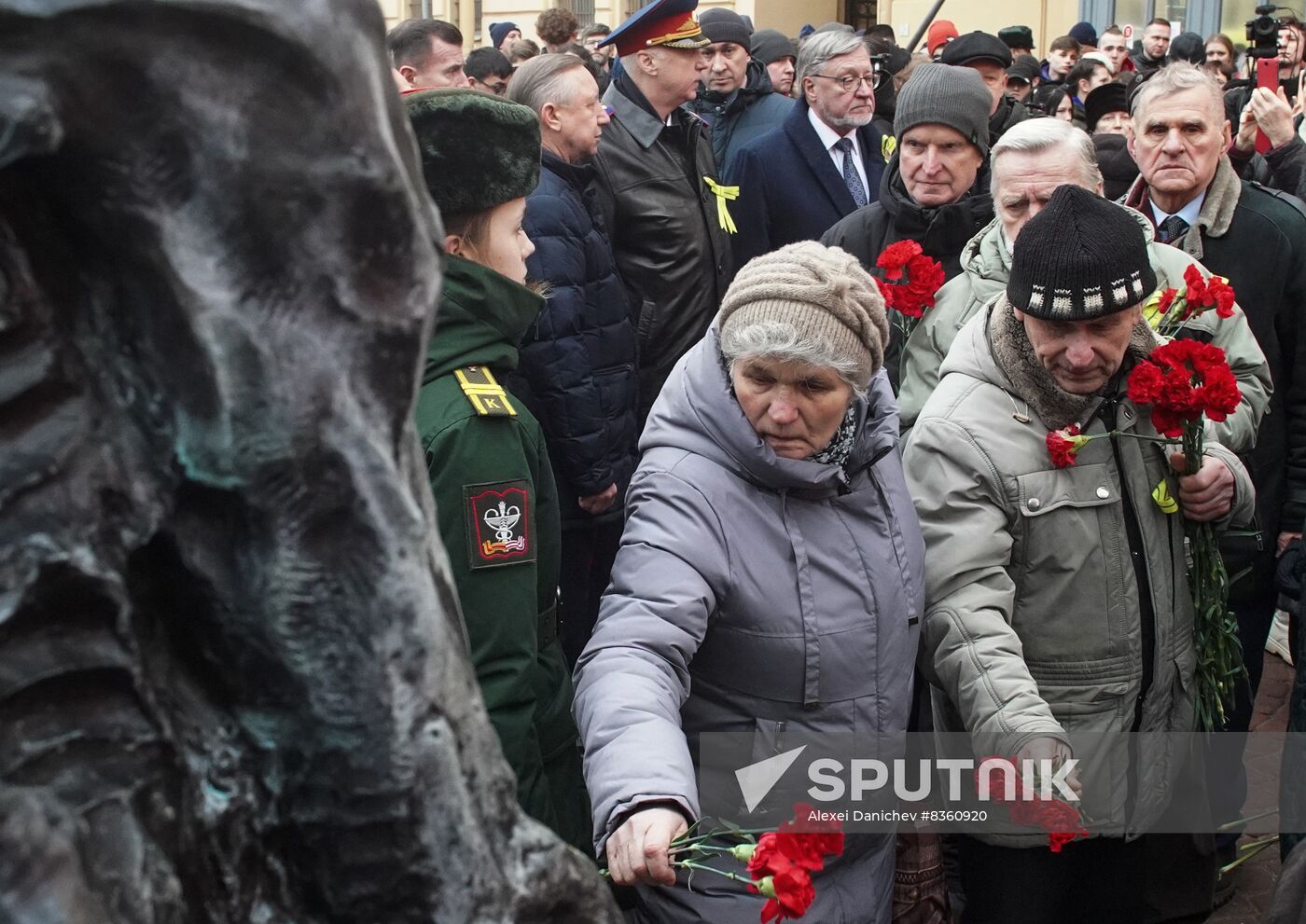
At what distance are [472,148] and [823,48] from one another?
3.98 metres

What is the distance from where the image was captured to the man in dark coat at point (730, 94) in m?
7.81

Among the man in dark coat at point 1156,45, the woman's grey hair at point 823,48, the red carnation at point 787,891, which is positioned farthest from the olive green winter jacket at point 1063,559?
the man in dark coat at point 1156,45

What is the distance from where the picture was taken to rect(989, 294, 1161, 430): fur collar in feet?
10.7

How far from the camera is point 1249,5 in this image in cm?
1692

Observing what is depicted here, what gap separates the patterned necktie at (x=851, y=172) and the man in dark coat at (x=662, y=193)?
63cm

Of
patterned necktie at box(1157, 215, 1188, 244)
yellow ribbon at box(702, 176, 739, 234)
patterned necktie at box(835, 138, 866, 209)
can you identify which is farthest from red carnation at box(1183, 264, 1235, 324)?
patterned necktie at box(835, 138, 866, 209)

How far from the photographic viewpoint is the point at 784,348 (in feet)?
9.26

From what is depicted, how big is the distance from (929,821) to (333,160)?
8.24 feet

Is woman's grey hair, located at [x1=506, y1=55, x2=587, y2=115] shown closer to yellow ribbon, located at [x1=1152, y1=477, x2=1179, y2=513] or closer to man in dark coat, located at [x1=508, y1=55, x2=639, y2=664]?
man in dark coat, located at [x1=508, y1=55, x2=639, y2=664]

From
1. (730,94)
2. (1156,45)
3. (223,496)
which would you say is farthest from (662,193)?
(1156,45)

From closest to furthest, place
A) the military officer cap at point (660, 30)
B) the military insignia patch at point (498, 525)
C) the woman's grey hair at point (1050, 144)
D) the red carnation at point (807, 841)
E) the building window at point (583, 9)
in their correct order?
the red carnation at point (807, 841) < the military insignia patch at point (498, 525) < the woman's grey hair at point (1050, 144) < the military officer cap at point (660, 30) < the building window at point (583, 9)

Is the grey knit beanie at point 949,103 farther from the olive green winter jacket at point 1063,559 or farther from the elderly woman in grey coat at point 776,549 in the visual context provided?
the elderly woman in grey coat at point 776,549

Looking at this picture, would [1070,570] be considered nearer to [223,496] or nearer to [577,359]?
[577,359]

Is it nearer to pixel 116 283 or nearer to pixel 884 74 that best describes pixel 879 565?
pixel 116 283
